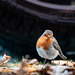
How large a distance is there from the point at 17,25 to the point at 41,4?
0.92 meters

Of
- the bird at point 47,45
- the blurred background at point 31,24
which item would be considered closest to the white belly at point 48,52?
the bird at point 47,45

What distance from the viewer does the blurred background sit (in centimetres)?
489

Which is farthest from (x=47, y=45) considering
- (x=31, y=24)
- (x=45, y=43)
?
(x=31, y=24)

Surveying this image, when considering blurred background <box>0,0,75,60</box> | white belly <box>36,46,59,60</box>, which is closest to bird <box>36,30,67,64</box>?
white belly <box>36,46,59,60</box>

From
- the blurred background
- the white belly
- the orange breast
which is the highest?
the blurred background

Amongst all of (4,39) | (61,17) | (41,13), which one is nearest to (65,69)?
(61,17)

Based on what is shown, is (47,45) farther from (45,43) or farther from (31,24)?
(31,24)

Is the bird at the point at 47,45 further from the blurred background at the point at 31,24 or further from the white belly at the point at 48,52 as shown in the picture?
the blurred background at the point at 31,24

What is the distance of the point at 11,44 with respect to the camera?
5.36 meters

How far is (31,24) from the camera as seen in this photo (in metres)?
5.09

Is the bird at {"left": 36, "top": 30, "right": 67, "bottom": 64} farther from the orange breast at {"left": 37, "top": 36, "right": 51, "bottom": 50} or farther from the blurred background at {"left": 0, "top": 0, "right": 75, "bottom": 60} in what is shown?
the blurred background at {"left": 0, "top": 0, "right": 75, "bottom": 60}

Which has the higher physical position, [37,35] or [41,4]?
[41,4]

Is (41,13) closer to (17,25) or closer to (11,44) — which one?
(17,25)

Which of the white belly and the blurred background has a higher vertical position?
the blurred background
